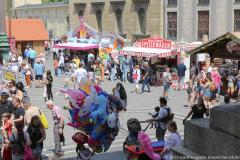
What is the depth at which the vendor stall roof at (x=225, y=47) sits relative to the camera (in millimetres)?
19891

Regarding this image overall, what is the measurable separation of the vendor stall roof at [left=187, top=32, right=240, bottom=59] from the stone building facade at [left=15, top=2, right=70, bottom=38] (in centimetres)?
2954

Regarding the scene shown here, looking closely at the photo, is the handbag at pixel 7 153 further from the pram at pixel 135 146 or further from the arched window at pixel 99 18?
the arched window at pixel 99 18

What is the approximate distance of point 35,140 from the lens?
9844 mm

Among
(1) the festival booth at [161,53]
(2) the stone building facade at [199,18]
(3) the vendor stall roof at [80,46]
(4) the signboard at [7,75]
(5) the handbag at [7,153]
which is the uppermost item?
(2) the stone building facade at [199,18]

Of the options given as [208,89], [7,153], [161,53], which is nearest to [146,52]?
[161,53]

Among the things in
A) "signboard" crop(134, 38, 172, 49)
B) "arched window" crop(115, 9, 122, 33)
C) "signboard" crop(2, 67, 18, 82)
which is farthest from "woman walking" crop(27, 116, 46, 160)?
"arched window" crop(115, 9, 122, 33)

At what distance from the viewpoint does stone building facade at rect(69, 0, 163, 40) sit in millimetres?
34344

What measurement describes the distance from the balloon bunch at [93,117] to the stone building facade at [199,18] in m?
20.5

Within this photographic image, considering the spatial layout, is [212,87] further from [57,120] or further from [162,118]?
[57,120]

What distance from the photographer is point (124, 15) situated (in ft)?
122

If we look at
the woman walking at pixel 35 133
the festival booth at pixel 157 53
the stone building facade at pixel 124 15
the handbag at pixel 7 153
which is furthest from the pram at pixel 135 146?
the stone building facade at pixel 124 15

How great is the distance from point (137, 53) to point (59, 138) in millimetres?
17179

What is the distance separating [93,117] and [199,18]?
23.2 m

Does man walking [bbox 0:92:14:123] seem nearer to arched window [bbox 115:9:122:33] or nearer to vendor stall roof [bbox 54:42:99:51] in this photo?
vendor stall roof [bbox 54:42:99:51]
